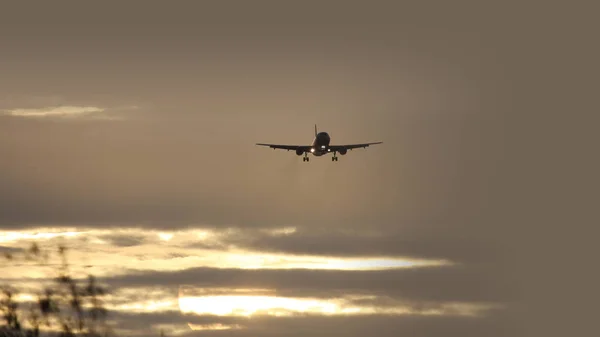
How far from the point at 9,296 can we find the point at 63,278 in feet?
26.3

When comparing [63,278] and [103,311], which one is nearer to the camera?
[103,311]

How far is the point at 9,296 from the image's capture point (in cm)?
13250

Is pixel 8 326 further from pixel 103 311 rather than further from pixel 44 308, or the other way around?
pixel 103 311

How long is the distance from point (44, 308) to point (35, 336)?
4078 millimetres

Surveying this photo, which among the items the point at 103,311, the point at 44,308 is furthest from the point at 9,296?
the point at 103,311

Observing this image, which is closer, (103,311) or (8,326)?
(103,311)

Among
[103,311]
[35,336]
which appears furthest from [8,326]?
[103,311]

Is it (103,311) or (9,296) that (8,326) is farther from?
(103,311)

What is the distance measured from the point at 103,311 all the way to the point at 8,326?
15.6 m

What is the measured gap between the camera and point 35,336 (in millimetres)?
134125

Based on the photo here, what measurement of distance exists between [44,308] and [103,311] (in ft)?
28.1

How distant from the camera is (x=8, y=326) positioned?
13688 centimetres

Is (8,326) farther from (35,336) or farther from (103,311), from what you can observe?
(103,311)

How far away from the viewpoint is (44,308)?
132500mm
